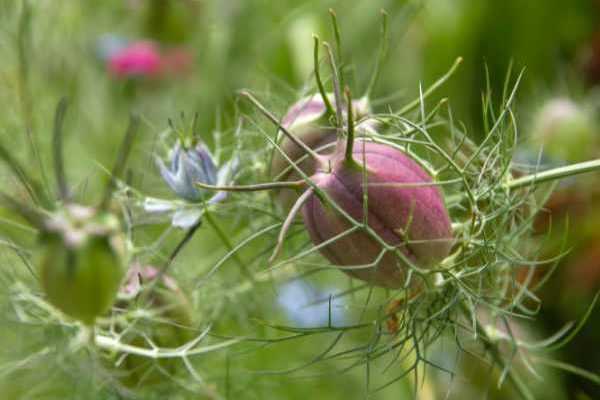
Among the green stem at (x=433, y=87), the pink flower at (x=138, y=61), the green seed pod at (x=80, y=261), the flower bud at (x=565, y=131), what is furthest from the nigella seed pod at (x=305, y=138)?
the pink flower at (x=138, y=61)

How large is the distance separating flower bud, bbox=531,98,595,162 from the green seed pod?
1.90 ft

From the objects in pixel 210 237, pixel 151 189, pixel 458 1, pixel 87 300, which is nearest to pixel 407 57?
pixel 458 1

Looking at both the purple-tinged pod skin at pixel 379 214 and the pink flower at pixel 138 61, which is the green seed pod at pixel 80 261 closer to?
the purple-tinged pod skin at pixel 379 214

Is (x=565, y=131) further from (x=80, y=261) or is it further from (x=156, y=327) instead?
(x=80, y=261)

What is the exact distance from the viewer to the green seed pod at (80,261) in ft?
1.22

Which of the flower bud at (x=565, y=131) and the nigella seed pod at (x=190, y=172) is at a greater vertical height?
the nigella seed pod at (x=190, y=172)

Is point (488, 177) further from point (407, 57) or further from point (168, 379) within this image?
point (407, 57)

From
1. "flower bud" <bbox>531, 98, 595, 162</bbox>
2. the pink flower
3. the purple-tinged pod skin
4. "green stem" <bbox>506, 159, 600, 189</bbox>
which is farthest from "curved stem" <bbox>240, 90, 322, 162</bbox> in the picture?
the pink flower

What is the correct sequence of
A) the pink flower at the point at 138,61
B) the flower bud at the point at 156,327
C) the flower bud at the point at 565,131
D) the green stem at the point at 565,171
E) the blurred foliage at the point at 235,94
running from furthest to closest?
the pink flower at the point at 138,61, the flower bud at the point at 565,131, the blurred foliage at the point at 235,94, the flower bud at the point at 156,327, the green stem at the point at 565,171

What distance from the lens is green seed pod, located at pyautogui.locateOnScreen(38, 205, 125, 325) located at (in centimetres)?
37

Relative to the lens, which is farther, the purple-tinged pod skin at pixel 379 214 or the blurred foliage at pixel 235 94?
the blurred foliage at pixel 235 94

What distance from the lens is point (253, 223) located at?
652mm

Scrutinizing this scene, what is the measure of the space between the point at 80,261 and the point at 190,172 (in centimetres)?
20

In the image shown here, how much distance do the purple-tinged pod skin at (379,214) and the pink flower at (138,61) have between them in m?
0.63
